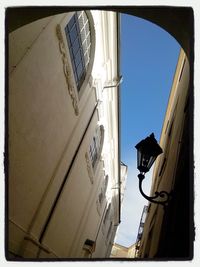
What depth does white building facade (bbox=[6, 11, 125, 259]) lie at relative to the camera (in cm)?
539

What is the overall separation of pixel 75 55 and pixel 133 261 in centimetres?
773

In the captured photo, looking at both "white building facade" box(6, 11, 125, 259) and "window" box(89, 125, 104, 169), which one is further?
"window" box(89, 125, 104, 169)

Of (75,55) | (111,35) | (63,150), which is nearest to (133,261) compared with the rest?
(63,150)

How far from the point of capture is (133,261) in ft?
5.21

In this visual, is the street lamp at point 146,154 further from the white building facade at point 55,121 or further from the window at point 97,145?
the window at point 97,145

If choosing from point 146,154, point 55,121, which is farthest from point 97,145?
point 146,154

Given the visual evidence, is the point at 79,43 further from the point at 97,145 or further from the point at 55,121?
the point at 97,145

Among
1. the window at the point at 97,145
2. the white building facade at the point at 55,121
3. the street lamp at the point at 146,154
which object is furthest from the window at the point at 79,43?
the street lamp at the point at 146,154

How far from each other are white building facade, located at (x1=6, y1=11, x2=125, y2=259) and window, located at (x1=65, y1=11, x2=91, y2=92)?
0.08ft

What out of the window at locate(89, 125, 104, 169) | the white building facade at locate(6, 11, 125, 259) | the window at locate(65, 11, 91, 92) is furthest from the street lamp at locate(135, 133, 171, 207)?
the window at locate(89, 125, 104, 169)

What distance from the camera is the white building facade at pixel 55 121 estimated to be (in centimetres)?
539

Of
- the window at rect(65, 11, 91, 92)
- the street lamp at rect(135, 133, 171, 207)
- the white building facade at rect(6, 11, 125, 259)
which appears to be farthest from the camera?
the window at rect(65, 11, 91, 92)

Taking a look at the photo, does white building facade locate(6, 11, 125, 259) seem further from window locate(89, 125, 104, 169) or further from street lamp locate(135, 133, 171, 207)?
street lamp locate(135, 133, 171, 207)
